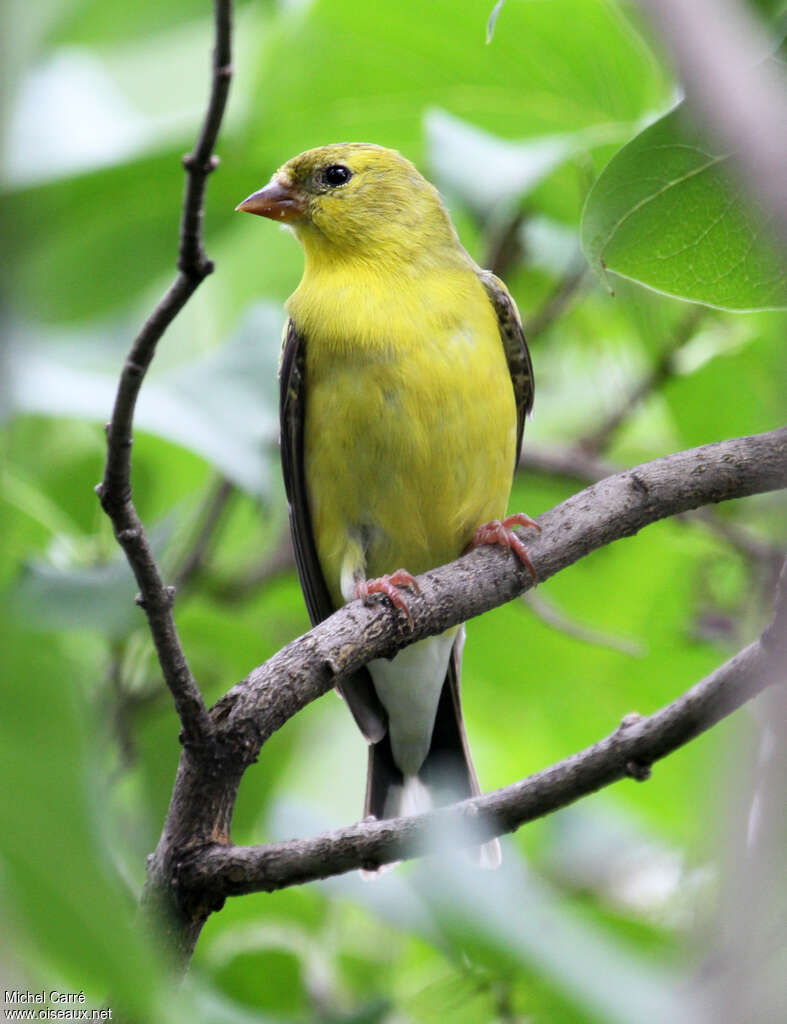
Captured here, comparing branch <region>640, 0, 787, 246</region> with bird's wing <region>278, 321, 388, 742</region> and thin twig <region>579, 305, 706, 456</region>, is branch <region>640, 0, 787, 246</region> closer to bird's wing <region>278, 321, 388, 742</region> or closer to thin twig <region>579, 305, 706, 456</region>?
bird's wing <region>278, 321, 388, 742</region>

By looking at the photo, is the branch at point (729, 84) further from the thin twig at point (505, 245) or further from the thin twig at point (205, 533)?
the thin twig at point (505, 245)

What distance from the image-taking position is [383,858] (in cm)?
212

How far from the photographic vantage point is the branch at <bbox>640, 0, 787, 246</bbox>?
2.24 feet

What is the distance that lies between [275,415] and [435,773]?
1404 millimetres

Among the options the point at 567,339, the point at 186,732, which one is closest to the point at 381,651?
the point at 186,732

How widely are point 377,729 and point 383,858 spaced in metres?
2.20

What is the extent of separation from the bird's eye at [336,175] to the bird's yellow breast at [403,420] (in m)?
0.57

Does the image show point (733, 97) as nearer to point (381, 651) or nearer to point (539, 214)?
point (381, 651)

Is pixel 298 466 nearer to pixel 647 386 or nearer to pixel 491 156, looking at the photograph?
pixel 491 156

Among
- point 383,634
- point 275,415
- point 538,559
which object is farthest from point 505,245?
point 383,634

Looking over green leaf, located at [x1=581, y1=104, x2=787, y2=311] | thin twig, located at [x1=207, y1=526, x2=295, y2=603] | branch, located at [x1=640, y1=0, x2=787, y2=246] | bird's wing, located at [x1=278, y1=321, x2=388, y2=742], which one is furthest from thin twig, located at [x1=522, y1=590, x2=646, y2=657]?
branch, located at [x1=640, y1=0, x2=787, y2=246]

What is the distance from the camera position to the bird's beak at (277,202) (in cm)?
425

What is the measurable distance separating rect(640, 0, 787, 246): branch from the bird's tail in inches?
145

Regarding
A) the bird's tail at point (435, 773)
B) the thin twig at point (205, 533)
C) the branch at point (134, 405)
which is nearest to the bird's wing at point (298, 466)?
the thin twig at point (205, 533)
